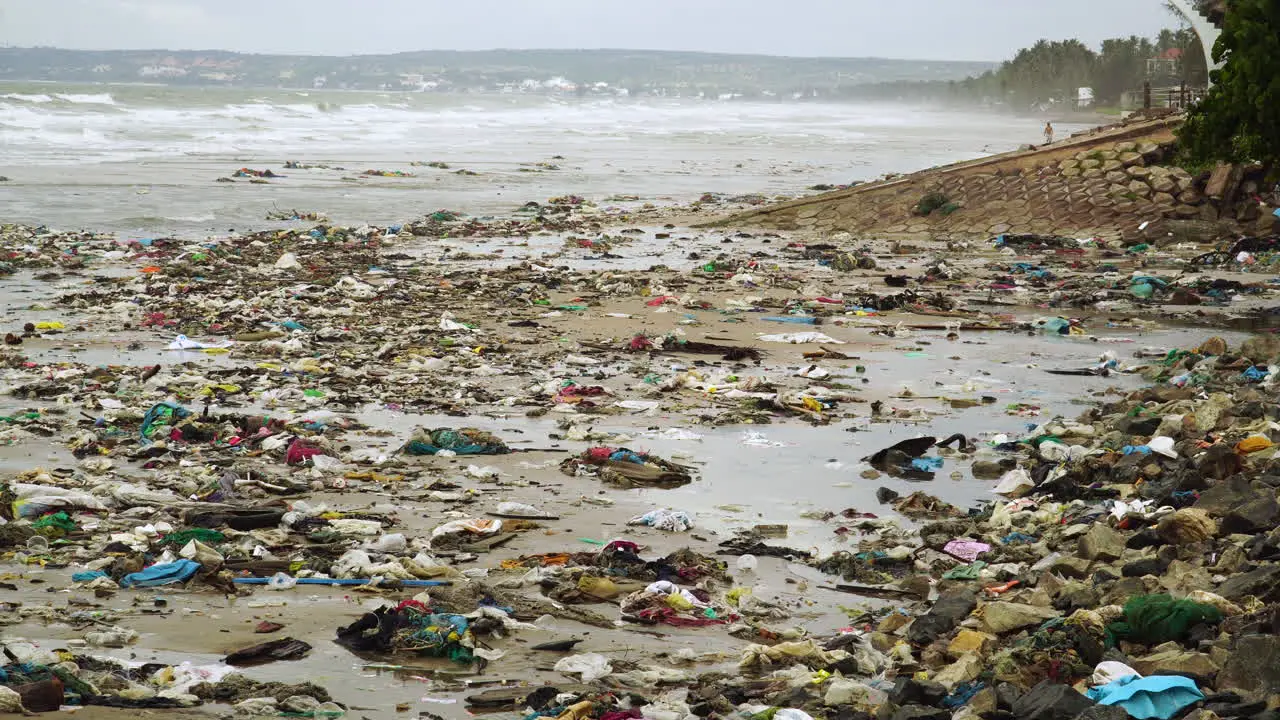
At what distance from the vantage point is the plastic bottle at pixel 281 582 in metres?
5.90

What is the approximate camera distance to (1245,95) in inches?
505

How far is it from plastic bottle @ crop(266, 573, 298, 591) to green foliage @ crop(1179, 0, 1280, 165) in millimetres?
10354

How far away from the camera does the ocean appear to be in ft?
83.4

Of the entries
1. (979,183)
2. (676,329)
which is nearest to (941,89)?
(979,183)

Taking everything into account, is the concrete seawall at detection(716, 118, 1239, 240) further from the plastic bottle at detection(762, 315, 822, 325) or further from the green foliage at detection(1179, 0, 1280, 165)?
the plastic bottle at detection(762, 315, 822, 325)

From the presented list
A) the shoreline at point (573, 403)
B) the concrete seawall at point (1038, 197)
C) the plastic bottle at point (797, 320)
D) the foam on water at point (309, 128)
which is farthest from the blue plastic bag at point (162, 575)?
the foam on water at point (309, 128)

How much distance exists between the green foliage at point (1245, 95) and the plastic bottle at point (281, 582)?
10354 millimetres

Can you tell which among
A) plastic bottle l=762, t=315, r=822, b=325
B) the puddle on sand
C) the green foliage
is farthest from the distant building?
the puddle on sand

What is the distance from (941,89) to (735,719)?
148100 mm

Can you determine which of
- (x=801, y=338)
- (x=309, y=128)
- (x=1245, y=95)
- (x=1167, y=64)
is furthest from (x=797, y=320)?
(x=1167, y=64)

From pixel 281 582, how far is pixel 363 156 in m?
37.4

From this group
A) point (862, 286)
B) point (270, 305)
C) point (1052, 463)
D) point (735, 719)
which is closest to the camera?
point (735, 719)

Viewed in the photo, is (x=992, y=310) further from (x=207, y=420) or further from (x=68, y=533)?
(x=68, y=533)

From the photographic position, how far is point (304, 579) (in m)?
5.99
